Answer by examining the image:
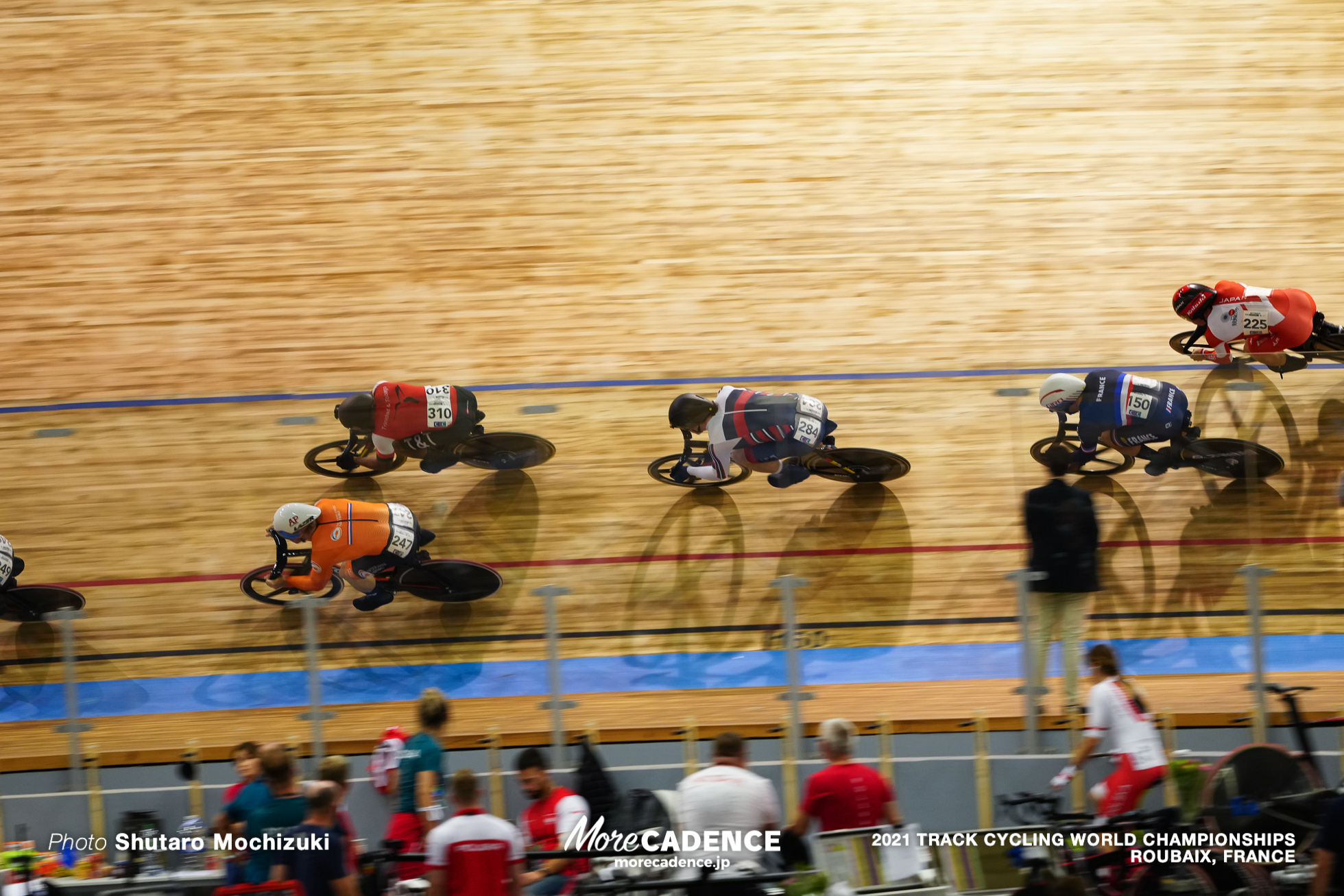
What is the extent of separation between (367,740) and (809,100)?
19.2ft

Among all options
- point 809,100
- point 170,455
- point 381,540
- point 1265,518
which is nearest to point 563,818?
point 381,540

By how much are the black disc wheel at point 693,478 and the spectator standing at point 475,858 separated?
6.88ft

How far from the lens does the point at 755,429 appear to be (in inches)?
220

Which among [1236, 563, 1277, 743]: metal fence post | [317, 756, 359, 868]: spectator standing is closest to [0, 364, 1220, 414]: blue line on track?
[1236, 563, 1277, 743]: metal fence post

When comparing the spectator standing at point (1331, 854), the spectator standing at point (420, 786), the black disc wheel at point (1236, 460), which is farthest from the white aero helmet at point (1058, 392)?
the spectator standing at point (420, 786)

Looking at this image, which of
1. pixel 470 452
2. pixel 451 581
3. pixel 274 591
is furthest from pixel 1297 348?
pixel 274 591

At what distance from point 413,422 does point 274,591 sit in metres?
1.00

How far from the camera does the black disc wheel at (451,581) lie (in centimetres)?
513

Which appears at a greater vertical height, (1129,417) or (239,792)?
(1129,417)

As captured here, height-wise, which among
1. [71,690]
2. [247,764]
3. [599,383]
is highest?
[599,383]

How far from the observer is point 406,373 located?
8.09 meters

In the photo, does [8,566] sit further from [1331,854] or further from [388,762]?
[1331,854]

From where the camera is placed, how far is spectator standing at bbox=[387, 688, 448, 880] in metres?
4.32

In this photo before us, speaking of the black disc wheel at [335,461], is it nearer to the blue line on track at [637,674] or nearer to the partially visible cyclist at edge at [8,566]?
the blue line on track at [637,674]
